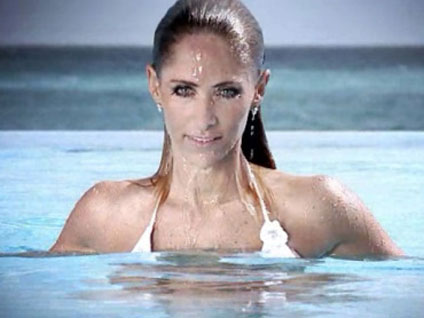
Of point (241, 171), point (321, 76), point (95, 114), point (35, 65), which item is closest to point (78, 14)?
point (35, 65)

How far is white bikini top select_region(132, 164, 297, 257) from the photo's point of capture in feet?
9.23

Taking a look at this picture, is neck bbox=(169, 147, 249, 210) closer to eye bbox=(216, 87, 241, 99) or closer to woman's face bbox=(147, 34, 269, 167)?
woman's face bbox=(147, 34, 269, 167)

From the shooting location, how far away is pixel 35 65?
16.2 metres

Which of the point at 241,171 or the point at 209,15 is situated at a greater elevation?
the point at 209,15

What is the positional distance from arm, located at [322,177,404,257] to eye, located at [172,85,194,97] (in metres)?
0.44

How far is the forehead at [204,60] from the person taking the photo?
104 inches

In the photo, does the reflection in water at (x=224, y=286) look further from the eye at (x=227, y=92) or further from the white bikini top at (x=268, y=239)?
the eye at (x=227, y=92)

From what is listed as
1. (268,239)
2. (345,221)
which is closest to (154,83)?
(268,239)

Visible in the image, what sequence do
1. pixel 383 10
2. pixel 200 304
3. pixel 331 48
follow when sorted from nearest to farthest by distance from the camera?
pixel 200 304 → pixel 383 10 → pixel 331 48

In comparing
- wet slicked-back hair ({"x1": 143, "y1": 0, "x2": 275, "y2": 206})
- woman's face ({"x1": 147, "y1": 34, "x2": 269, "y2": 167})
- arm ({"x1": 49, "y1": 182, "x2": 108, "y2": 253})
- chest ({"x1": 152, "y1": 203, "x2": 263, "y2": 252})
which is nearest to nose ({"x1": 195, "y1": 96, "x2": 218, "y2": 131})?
woman's face ({"x1": 147, "y1": 34, "x2": 269, "y2": 167})

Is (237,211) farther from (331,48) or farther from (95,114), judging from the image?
(331,48)

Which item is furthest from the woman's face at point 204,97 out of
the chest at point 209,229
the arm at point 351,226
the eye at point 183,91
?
the arm at point 351,226

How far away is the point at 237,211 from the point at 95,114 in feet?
19.3

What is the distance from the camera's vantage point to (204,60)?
266 centimetres
